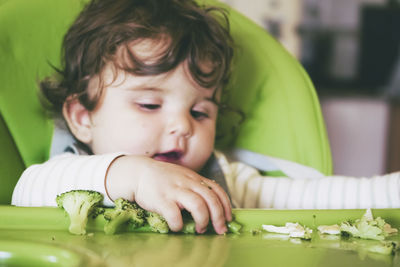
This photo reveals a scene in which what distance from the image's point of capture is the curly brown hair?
917 millimetres

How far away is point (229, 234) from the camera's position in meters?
0.59

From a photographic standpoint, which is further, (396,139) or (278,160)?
(396,139)

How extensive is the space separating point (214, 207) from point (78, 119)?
467 mm

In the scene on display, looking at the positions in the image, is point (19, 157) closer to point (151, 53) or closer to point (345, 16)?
point (151, 53)

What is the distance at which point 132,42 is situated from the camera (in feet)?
3.02

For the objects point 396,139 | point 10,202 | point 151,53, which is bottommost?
point 396,139

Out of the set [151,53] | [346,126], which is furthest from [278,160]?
[346,126]

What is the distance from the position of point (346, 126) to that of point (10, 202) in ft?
7.63

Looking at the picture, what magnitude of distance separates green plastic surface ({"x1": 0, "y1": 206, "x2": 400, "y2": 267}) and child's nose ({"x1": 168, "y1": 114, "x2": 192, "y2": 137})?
272 mm

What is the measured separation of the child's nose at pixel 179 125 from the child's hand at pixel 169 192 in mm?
202

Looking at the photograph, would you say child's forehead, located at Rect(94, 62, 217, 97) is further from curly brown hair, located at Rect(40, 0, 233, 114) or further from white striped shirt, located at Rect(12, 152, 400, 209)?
white striped shirt, located at Rect(12, 152, 400, 209)

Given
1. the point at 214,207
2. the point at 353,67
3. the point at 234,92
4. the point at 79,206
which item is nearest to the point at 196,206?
the point at 214,207

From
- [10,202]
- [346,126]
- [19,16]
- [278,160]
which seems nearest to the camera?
[10,202]

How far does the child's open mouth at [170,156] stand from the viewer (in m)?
0.88
